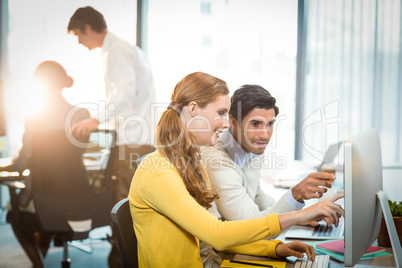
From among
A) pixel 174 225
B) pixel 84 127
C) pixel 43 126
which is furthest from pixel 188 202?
pixel 43 126

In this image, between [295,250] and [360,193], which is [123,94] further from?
[360,193]

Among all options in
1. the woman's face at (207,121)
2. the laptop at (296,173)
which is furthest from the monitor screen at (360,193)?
the laptop at (296,173)

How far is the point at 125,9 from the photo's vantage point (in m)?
3.87

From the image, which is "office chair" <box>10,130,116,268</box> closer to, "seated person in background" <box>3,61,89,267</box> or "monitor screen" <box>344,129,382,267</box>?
"seated person in background" <box>3,61,89,267</box>

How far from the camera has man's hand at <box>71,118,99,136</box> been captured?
2.47m

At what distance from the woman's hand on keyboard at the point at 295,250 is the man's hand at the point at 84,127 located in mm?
1533

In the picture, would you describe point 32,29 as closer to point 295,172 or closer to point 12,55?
point 12,55

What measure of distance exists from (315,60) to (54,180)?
2.40m

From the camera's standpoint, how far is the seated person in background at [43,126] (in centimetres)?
251

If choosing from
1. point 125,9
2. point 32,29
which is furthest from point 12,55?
point 125,9

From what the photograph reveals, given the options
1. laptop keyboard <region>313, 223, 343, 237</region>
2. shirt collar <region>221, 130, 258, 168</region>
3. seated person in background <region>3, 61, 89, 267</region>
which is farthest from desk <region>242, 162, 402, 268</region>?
seated person in background <region>3, 61, 89, 267</region>

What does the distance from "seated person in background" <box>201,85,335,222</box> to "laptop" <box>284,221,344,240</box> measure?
84 millimetres

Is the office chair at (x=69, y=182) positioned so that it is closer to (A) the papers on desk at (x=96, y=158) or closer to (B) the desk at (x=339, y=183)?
(A) the papers on desk at (x=96, y=158)

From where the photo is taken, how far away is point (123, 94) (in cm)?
279
